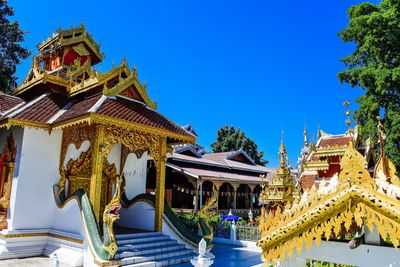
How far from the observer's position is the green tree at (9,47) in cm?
1535

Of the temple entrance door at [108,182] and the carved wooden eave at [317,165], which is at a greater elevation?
the carved wooden eave at [317,165]

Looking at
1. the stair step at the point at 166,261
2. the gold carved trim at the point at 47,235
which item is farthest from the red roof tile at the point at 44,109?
the stair step at the point at 166,261

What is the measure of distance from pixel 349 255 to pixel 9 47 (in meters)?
17.8

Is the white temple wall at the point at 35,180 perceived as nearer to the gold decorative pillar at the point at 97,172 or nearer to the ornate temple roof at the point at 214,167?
the gold decorative pillar at the point at 97,172

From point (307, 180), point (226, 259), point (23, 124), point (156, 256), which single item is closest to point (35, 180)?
point (23, 124)

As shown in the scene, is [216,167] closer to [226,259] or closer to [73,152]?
[226,259]

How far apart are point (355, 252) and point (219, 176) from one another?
1507 cm

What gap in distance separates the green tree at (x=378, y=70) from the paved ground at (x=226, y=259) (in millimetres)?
8478

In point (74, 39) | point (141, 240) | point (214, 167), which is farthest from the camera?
point (214, 167)

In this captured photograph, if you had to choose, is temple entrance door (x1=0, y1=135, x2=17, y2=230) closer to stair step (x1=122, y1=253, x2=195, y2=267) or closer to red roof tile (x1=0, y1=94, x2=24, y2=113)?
red roof tile (x1=0, y1=94, x2=24, y2=113)

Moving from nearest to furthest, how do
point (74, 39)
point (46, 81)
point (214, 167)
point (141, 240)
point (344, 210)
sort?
point (344, 210), point (141, 240), point (46, 81), point (74, 39), point (214, 167)

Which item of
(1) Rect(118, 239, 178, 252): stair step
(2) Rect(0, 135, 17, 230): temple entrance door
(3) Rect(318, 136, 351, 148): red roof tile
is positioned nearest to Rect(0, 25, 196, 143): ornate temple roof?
(2) Rect(0, 135, 17, 230): temple entrance door

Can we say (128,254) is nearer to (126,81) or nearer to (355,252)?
(126,81)

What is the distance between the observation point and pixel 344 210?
228cm
